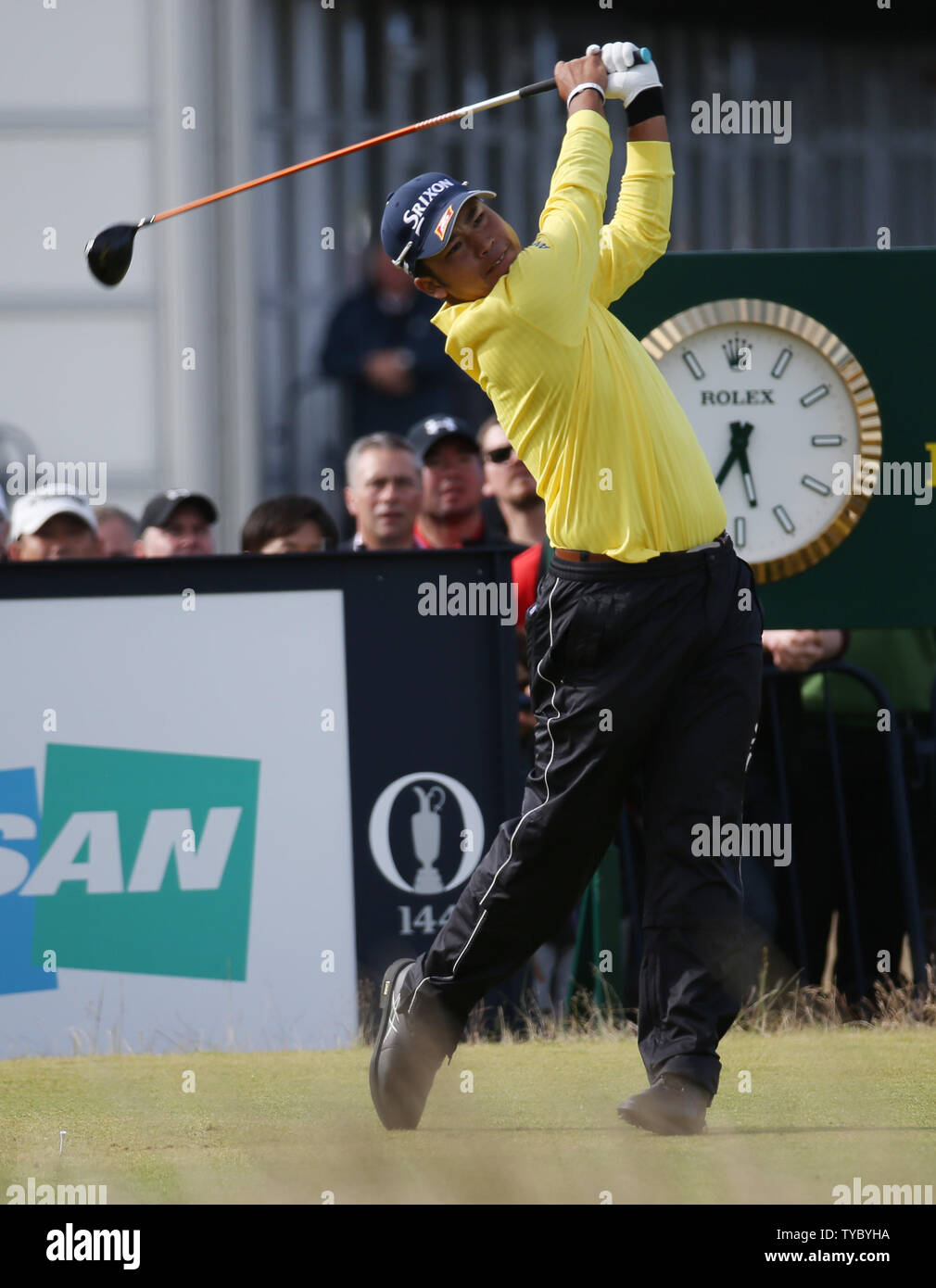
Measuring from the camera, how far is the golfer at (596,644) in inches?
171

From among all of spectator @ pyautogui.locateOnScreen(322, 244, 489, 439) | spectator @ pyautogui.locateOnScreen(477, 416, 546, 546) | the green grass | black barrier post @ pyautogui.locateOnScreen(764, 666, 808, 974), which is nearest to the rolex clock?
black barrier post @ pyautogui.locateOnScreen(764, 666, 808, 974)

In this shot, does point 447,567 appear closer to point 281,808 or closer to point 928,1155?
point 281,808

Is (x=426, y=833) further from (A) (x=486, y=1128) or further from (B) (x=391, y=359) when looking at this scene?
(B) (x=391, y=359)

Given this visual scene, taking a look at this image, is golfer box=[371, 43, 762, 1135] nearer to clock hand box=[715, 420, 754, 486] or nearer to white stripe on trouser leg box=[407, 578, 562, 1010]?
white stripe on trouser leg box=[407, 578, 562, 1010]

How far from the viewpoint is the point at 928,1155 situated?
3.97 m

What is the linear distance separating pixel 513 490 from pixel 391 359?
8.30 feet

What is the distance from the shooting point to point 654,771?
14.7 ft

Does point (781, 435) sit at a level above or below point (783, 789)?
above

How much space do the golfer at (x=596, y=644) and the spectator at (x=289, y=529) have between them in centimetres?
244

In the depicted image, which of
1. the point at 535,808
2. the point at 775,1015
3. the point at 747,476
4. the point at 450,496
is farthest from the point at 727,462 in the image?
the point at 535,808
